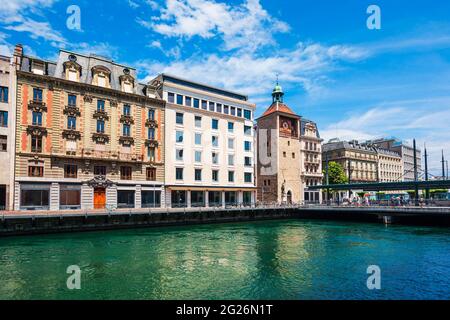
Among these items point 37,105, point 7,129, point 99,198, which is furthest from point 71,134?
point 99,198

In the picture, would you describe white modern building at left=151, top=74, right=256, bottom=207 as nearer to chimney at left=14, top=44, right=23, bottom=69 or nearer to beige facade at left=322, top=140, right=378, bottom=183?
chimney at left=14, top=44, right=23, bottom=69

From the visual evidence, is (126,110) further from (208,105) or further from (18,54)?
(18,54)

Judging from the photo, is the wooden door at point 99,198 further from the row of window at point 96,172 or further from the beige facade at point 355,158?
the beige facade at point 355,158

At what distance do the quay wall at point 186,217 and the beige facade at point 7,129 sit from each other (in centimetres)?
879

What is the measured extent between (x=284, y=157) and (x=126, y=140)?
4034 centimetres

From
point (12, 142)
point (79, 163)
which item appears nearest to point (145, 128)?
point (79, 163)

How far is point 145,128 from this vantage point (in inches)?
2077

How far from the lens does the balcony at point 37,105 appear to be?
42.7 m

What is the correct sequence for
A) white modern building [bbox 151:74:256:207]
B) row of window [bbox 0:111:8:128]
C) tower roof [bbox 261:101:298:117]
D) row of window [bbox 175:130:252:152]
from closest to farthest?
row of window [bbox 0:111:8:128] < white modern building [bbox 151:74:256:207] < row of window [bbox 175:130:252:152] < tower roof [bbox 261:101:298:117]

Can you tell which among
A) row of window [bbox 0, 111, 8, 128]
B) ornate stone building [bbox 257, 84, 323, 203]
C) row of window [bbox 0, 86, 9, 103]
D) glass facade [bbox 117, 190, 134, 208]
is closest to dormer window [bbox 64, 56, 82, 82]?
row of window [bbox 0, 86, 9, 103]

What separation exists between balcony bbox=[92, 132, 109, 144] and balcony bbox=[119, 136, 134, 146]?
7.20 feet

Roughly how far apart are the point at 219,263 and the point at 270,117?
201 ft

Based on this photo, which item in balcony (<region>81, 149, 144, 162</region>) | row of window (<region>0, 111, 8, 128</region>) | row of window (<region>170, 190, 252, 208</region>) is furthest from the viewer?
row of window (<region>170, 190, 252, 208</region>)

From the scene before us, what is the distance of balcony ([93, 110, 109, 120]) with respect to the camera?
47.8 m
